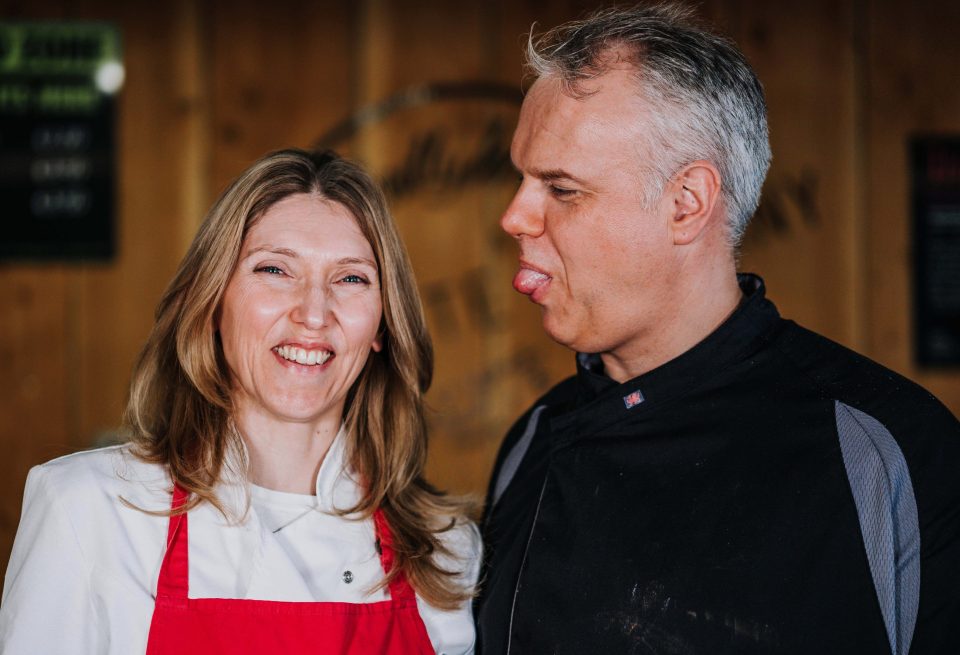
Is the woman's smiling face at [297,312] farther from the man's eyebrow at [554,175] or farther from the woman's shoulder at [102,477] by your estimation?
the man's eyebrow at [554,175]

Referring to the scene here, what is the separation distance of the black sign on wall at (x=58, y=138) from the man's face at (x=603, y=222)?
178 centimetres

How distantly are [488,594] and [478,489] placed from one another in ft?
4.78

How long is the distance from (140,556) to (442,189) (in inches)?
72.4

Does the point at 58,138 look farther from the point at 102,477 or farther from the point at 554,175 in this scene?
the point at 554,175

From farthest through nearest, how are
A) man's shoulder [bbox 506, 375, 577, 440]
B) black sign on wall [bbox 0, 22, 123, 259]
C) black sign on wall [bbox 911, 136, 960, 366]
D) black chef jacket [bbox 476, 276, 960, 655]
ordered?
black sign on wall [bbox 911, 136, 960, 366] → black sign on wall [bbox 0, 22, 123, 259] → man's shoulder [bbox 506, 375, 577, 440] → black chef jacket [bbox 476, 276, 960, 655]

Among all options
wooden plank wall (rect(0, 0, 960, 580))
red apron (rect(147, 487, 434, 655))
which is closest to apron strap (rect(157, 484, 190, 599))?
red apron (rect(147, 487, 434, 655))

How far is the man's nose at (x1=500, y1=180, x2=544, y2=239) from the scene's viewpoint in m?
1.66

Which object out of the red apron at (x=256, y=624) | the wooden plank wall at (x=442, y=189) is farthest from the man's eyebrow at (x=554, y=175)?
the wooden plank wall at (x=442, y=189)

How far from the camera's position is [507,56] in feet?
10.4

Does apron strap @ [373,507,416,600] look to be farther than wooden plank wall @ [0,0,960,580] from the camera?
No

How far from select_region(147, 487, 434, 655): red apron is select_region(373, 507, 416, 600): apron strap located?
3 centimetres

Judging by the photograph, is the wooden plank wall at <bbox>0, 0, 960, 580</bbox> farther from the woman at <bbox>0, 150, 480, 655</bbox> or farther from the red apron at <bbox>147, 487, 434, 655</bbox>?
the red apron at <bbox>147, 487, 434, 655</bbox>

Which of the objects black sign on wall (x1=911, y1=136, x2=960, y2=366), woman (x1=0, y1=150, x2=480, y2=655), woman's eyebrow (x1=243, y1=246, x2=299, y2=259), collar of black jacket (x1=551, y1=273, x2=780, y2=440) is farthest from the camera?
black sign on wall (x1=911, y1=136, x2=960, y2=366)

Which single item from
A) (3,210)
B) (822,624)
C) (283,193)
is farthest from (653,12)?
(3,210)
